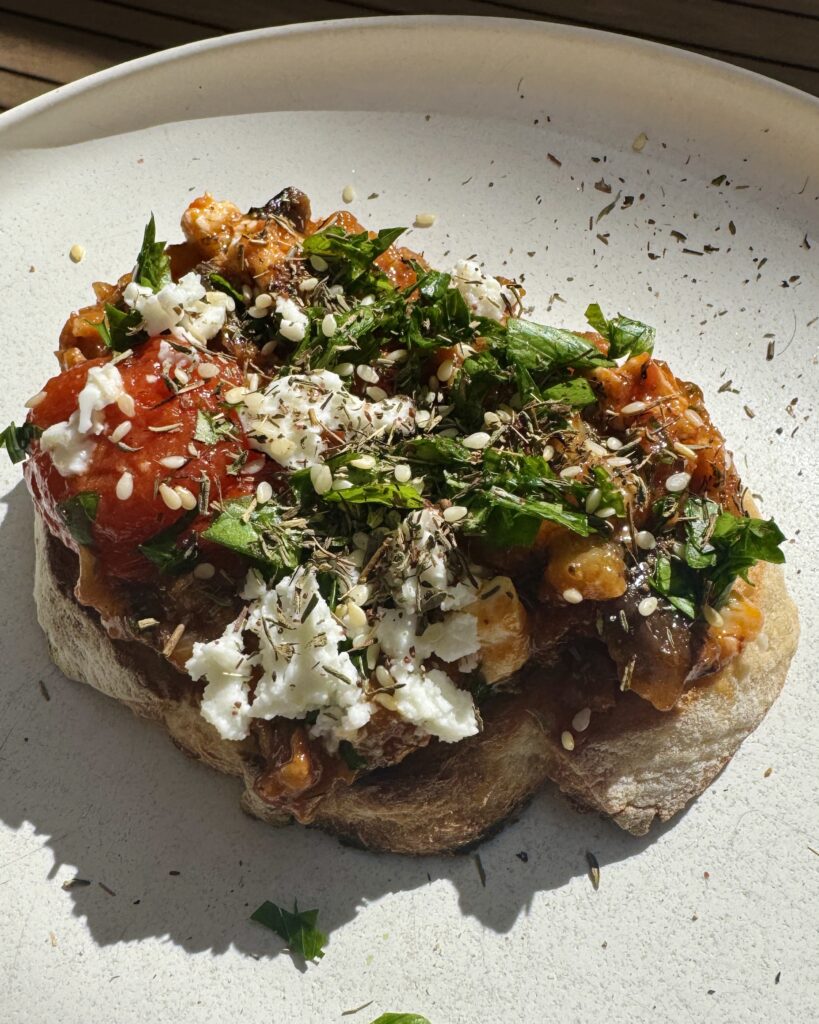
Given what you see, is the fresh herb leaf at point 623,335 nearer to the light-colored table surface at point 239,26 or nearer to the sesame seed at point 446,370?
the sesame seed at point 446,370

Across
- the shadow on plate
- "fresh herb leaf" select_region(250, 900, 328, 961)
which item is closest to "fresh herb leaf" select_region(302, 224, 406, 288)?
the shadow on plate

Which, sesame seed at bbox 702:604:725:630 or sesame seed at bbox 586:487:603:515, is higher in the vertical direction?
sesame seed at bbox 586:487:603:515

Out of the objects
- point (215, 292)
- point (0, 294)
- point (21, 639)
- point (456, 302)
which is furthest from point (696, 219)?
point (21, 639)

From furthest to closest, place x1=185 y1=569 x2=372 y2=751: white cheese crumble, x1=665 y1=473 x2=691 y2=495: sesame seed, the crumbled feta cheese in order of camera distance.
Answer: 1. the crumbled feta cheese
2. x1=665 y1=473 x2=691 y2=495: sesame seed
3. x1=185 y1=569 x2=372 y2=751: white cheese crumble

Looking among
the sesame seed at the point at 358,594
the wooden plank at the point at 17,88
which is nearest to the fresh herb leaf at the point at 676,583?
the sesame seed at the point at 358,594

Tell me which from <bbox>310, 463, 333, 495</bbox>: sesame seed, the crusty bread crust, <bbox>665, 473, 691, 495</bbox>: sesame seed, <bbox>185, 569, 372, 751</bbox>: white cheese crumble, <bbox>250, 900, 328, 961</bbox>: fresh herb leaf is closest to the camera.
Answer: <bbox>185, 569, 372, 751</bbox>: white cheese crumble

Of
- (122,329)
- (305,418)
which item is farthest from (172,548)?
(122,329)

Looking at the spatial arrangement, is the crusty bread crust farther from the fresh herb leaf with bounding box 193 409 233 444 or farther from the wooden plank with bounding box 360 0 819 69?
the wooden plank with bounding box 360 0 819 69
